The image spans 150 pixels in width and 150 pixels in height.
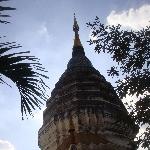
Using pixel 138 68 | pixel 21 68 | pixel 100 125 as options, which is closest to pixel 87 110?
pixel 100 125

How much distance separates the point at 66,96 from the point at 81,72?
69.3 inches

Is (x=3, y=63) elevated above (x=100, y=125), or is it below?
below

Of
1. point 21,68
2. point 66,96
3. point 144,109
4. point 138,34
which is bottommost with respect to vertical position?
point 21,68

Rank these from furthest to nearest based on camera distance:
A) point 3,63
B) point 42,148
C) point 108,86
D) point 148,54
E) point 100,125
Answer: point 108,86 < point 42,148 < point 100,125 < point 148,54 < point 3,63

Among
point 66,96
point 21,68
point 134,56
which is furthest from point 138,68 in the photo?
point 66,96

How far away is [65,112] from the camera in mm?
13836

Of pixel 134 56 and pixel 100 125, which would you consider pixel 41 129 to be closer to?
pixel 100 125

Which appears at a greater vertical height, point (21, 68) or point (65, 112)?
point (65, 112)

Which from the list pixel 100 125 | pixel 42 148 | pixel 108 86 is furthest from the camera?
pixel 108 86

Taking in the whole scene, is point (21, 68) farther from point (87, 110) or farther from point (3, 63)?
point (87, 110)

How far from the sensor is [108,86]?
51.0 feet

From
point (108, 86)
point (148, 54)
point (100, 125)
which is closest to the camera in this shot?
point (148, 54)

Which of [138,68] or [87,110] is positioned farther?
[87,110]

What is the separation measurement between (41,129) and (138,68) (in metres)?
8.43
